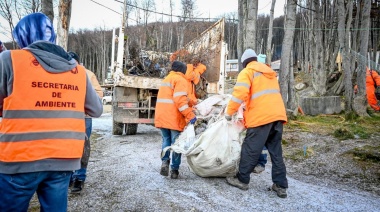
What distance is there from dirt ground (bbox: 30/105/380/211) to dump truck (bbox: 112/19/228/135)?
1.52 meters

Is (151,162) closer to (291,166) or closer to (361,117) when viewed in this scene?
(291,166)

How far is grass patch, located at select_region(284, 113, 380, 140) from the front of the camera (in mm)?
6074

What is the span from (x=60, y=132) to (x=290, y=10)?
784cm

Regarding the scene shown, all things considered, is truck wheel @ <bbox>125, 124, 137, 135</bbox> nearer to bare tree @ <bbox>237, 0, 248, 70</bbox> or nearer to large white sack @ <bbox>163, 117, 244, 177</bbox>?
large white sack @ <bbox>163, 117, 244, 177</bbox>

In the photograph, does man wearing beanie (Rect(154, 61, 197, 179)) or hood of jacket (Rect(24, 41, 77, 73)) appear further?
man wearing beanie (Rect(154, 61, 197, 179))

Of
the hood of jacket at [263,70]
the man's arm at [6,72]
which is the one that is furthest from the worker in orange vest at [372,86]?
the man's arm at [6,72]

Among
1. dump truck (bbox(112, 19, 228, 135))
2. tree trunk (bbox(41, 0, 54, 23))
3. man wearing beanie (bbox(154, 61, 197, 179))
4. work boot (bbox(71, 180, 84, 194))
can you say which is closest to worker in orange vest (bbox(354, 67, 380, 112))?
dump truck (bbox(112, 19, 228, 135))

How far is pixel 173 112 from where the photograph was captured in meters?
3.78

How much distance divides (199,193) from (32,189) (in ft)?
6.92

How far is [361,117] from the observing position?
816cm

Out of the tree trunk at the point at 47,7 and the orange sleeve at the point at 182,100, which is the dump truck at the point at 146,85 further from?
the orange sleeve at the point at 182,100

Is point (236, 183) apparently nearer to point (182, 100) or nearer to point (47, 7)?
point (182, 100)

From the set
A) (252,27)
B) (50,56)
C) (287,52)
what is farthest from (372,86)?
(50,56)

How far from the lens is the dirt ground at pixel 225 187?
2.91 m
